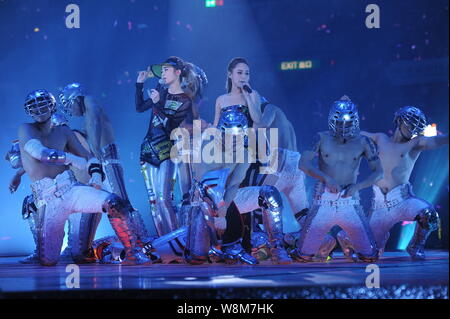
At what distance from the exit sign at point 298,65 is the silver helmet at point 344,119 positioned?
6.21 ft

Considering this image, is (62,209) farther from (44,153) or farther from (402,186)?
(402,186)

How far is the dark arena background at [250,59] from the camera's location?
6664 mm

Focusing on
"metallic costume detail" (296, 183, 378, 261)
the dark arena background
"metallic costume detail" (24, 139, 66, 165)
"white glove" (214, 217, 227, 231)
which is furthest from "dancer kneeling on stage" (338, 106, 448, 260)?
"metallic costume detail" (24, 139, 66, 165)

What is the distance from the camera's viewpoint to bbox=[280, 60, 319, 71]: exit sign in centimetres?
692

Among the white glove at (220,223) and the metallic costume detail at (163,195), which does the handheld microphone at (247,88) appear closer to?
the metallic costume detail at (163,195)

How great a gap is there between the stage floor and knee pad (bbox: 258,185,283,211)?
0.46 metres

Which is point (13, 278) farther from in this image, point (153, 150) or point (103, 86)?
point (103, 86)

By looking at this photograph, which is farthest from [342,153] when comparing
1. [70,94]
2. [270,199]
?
[70,94]

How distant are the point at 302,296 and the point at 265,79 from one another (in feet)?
12.8

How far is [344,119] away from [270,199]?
→ 83cm

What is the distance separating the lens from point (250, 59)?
271 inches

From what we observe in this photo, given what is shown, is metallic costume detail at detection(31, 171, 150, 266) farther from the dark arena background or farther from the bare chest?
the dark arena background

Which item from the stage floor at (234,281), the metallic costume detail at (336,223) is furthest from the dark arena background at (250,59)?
the stage floor at (234,281)

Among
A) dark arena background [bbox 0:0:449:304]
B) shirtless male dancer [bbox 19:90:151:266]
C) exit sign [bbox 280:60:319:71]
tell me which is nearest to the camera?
shirtless male dancer [bbox 19:90:151:266]
